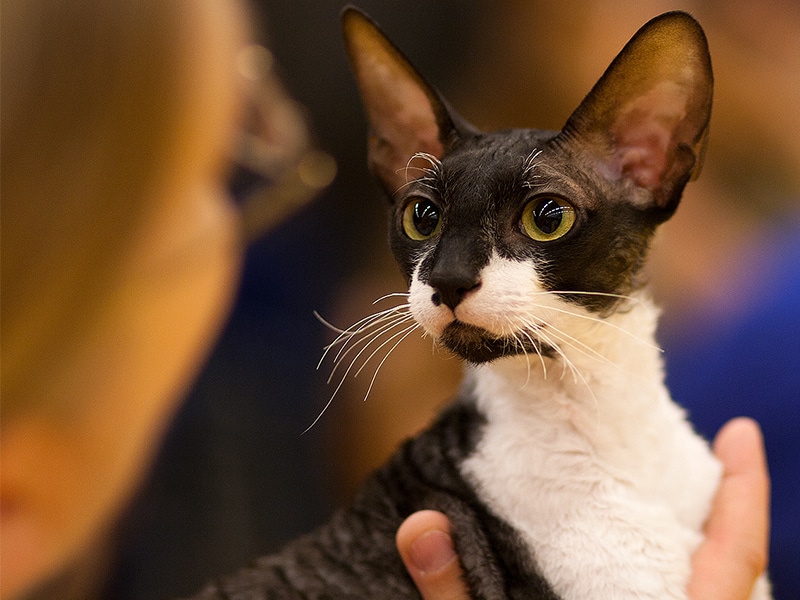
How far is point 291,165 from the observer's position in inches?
59.7

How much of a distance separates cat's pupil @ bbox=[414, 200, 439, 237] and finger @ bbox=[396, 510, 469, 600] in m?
0.37


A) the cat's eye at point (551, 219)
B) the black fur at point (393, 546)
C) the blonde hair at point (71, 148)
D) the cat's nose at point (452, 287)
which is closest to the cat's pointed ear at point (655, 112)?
the cat's eye at point (551, 219)

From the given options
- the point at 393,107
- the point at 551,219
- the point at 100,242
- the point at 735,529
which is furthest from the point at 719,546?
the point at 100,242

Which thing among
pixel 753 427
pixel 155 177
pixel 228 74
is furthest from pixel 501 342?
pixel 228 74

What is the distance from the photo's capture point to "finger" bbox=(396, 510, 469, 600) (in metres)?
0.80

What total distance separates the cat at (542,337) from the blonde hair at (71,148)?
1.87 feet

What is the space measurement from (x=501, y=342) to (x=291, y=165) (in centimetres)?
94

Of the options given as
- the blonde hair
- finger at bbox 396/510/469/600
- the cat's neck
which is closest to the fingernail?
finger at bbox 396/510/469/600

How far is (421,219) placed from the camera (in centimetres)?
79

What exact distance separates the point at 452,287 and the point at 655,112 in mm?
341

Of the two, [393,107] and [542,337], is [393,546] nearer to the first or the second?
[542,337]

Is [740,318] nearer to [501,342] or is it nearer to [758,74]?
[758,74]

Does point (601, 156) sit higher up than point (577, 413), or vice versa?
point (601, 156)

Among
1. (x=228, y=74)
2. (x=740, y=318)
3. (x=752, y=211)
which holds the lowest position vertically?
(x=228, y=74)
